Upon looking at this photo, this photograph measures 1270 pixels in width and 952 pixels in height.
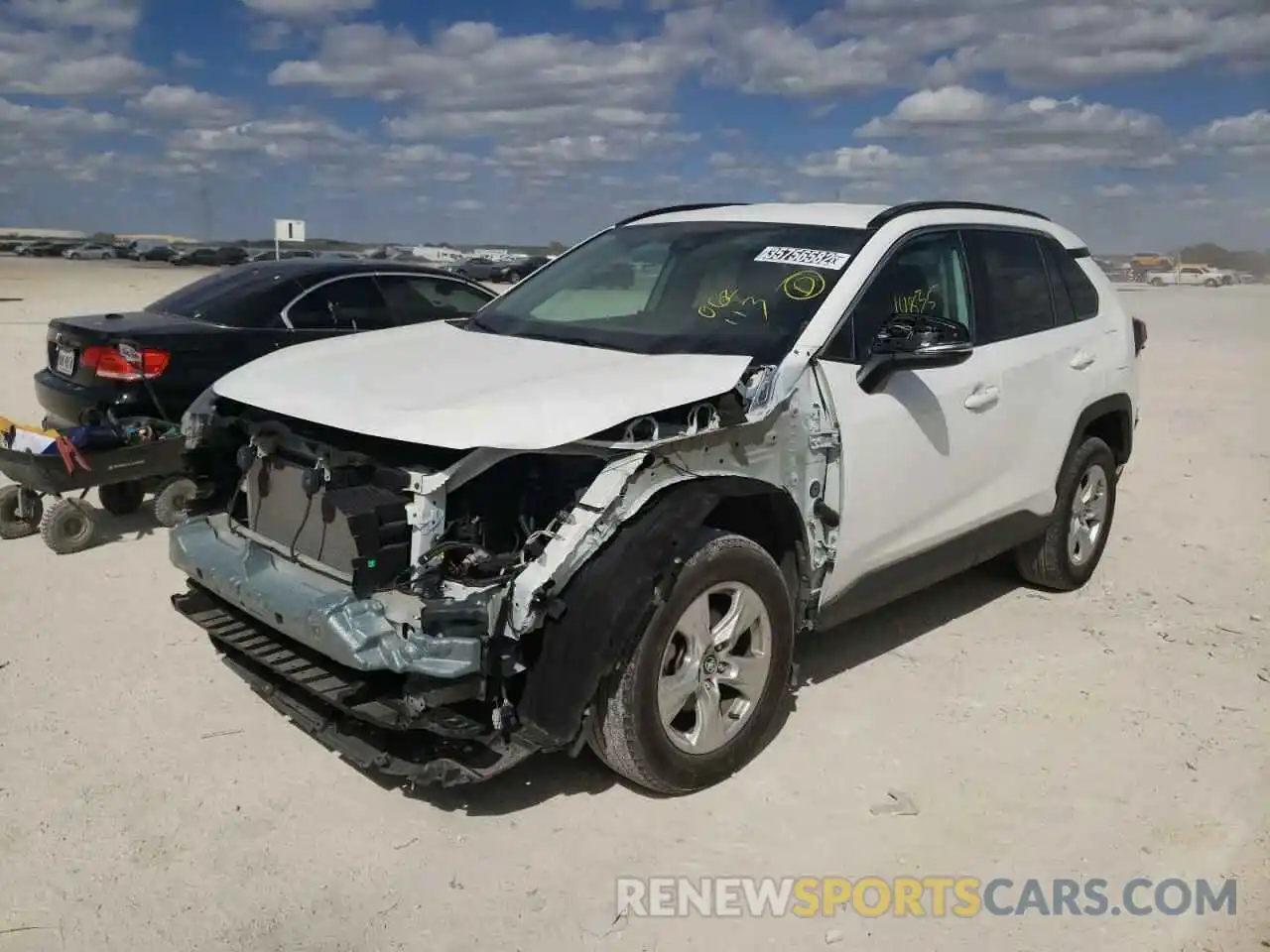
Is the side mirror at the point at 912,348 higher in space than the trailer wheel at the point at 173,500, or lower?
higher

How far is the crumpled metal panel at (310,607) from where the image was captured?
330 centimetres

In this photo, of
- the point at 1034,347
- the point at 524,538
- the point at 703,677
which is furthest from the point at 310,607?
the point at 1034,347

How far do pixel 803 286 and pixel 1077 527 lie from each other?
8.52ft

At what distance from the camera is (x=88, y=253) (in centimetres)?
7150

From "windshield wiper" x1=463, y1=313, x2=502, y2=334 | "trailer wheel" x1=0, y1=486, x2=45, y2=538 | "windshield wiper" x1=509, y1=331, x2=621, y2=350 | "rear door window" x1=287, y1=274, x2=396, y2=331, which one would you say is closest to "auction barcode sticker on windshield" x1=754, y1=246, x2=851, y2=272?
"windshield wiper" x1=509, y1=331, x2=621, y2=350

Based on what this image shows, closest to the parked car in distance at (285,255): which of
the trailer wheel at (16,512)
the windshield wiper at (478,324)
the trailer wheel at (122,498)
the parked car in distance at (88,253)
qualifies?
the trailer wheel at (122,498)

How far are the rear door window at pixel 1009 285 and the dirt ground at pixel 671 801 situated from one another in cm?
152

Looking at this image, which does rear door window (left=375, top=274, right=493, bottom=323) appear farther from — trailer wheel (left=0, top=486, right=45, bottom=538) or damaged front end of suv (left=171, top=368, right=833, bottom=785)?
damaged front end of suv (left=171, top=368, right=833, bottom=785)

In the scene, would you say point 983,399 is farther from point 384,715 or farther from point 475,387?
point 384,715

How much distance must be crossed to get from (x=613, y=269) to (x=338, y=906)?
10.2ft

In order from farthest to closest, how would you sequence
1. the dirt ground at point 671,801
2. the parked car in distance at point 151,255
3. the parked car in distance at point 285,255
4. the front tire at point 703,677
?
the parked car in distance at point 151,255 < the parked car in distance at point 285,255 < the front tire at point 703,677 < the dirt ground at point 671,801

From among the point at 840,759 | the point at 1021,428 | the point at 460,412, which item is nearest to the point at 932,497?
the point at 1021,428

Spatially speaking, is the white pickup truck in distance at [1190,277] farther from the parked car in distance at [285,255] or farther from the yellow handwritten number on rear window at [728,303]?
the yellow handwritten number on rear window at [728,303]

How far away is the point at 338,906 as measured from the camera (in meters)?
3.30
